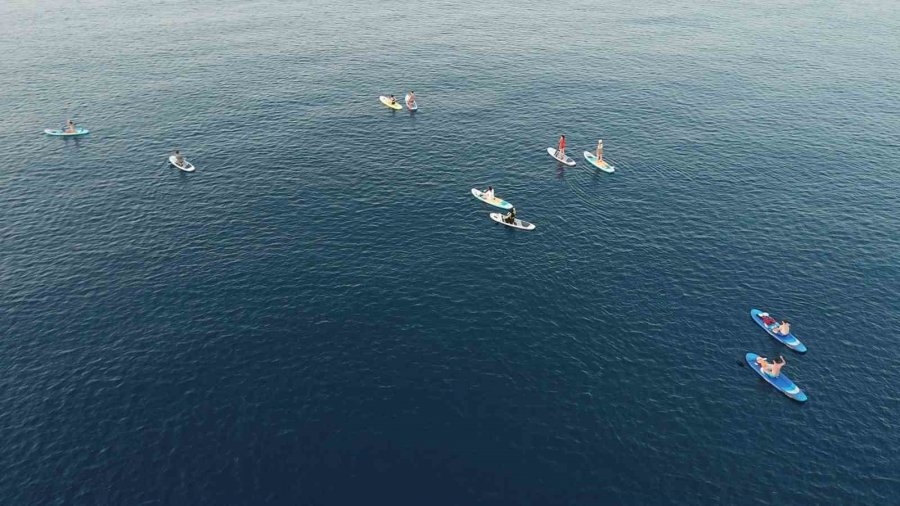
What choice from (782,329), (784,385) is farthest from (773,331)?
(784,385)

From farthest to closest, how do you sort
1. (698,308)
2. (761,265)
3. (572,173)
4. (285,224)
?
(572,173) → (285,224) → (761,265) → (698,308)

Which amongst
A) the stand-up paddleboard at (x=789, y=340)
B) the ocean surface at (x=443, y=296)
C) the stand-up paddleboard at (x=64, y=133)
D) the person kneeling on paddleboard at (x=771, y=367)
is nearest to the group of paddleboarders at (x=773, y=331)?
the person kneeling on paddleboard at (x=771, y=367)

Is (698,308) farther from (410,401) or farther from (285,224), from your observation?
(285,224)

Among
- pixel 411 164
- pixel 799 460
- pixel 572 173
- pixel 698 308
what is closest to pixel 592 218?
pixel 572 173

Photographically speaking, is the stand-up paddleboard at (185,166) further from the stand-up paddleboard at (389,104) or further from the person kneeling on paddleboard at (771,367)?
the person kneeling on paddleboard at (771,367)

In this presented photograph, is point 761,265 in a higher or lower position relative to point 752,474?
higher

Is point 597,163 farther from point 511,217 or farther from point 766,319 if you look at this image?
point 766,319

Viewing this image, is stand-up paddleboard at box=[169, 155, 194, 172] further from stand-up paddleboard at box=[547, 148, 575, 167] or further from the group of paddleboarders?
the group of paddleboarders
